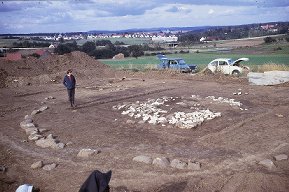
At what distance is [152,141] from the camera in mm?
9578

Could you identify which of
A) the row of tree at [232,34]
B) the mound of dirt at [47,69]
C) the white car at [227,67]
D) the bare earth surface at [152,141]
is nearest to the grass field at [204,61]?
the white car at [227,67]

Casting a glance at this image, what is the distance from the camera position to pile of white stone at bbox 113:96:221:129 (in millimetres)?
11118

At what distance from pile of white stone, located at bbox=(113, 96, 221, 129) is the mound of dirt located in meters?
12.7

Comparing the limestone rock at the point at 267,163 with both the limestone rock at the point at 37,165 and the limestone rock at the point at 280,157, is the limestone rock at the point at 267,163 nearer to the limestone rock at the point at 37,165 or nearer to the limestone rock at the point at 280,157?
the limestone rock at the point at 280,157

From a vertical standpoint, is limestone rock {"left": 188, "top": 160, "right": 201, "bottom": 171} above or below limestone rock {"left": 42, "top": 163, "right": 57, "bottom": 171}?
above

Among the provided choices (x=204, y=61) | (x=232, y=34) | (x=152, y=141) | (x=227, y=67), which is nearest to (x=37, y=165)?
(x=152, y=141)

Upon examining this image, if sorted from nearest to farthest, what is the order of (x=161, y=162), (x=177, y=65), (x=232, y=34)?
1. (x=161, y=162)
2. (x=177, y=65)
3. (x=232, y=34)

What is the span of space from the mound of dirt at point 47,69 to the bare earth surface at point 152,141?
552 centimetres

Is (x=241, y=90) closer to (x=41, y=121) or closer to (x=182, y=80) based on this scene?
(x=182, y=80)

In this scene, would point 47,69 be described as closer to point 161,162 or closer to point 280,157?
point 161,162

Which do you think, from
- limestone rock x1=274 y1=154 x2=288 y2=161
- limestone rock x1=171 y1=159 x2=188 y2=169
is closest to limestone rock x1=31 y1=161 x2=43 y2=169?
limestone rock x1=171 y1=159 x2=188 y2=169

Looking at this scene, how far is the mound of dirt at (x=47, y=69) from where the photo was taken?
24964mm

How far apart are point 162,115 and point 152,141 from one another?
303 cm

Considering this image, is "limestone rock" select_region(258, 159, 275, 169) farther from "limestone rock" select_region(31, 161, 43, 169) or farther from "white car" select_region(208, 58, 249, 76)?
"white car" select_region(208, 58, 249, 76)
